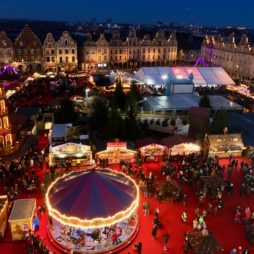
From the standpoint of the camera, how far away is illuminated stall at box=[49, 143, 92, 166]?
23297mm

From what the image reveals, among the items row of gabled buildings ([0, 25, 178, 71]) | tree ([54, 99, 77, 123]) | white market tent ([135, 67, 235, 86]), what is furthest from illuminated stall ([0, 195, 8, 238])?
row of gabled buildings ([0, 25, 178, 71])

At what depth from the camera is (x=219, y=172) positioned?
878 inches

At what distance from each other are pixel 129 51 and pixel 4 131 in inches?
1761

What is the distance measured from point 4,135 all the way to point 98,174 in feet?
38.0

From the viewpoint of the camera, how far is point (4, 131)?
79.7 ft

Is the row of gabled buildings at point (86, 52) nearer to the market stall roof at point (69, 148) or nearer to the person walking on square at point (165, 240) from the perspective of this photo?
the market stall roof at point (69, 148)

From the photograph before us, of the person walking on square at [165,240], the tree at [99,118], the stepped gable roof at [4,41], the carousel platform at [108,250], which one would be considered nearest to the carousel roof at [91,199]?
the carousel platform at [108,250]

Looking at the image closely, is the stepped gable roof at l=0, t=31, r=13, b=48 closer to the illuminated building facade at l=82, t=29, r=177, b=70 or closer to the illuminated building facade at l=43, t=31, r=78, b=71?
the illuminated building facade at l=43, t=31, r=78, b=71

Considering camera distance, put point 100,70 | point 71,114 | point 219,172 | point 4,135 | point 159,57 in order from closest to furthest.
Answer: point 219,172
point 4,135
point 71,114
point 100,70
point 159,57

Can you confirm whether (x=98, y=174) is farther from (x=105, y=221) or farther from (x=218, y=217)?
(x=218, y=217)

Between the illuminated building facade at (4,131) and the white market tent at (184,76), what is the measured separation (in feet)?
82.0

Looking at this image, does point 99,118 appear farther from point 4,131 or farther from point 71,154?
point 4,131

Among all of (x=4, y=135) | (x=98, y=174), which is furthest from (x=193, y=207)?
(x=4, y=135)

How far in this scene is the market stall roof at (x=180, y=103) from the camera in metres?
34.0
